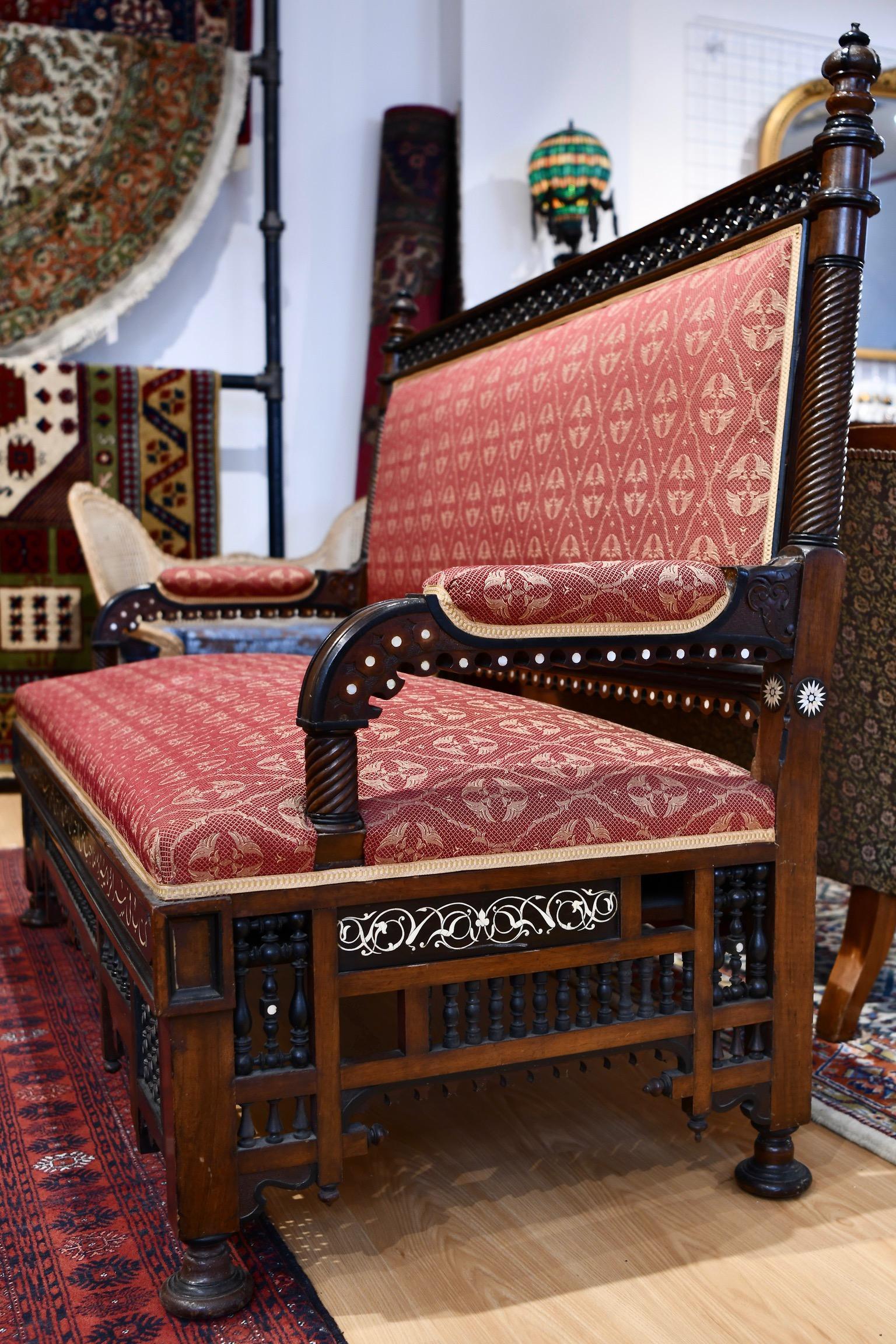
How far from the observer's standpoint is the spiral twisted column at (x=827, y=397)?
4.12 ft

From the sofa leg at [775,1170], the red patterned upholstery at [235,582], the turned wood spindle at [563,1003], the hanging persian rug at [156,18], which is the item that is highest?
the hanging persian rug at [156,18]

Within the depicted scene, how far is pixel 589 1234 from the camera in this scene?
121 centimetres

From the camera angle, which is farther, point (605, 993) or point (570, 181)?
point (570, 181)

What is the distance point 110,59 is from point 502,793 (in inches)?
136

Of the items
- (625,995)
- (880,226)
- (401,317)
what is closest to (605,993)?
(625,995)

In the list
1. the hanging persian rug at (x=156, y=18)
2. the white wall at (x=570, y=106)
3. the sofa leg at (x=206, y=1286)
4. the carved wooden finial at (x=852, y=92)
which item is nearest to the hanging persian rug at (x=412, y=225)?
the white wall at (x=570, y=106)

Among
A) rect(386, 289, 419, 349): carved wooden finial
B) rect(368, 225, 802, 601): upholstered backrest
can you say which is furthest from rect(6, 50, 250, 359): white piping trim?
rect(368, 225, 802, 601): upholstered backrest

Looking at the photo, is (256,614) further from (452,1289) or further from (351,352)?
(351,352)

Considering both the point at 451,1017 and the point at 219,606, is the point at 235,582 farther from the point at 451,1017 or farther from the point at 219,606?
the point at 451,1017

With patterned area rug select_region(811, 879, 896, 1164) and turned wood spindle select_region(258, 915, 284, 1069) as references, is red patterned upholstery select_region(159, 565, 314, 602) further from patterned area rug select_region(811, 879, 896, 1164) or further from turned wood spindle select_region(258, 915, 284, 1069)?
turned wood spindle select_region(258, 915, 284, 1069)

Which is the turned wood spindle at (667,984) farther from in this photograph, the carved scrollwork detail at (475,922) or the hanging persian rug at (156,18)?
the hanging persian rug at (156,18)

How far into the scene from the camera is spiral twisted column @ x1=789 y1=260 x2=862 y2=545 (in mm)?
1257

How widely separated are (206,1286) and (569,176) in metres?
3.62

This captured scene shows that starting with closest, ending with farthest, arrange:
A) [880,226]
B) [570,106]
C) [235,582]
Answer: [235,582] → [570,106] → [880,226]
